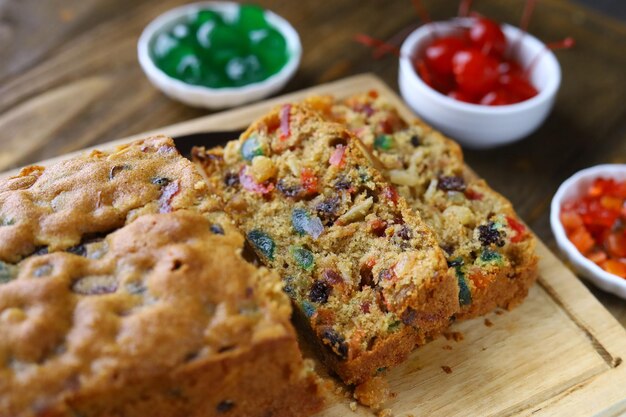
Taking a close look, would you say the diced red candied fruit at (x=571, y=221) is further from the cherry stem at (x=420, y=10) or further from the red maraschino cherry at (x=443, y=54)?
the cherry stem at (x=420, y=10)

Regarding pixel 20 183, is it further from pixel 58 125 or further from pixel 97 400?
pixel 58 125

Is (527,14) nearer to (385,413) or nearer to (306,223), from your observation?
(306,223)

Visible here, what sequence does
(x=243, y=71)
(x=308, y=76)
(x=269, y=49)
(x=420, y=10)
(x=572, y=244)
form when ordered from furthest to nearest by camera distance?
(x=420, y=10)
(x=308, y=76)
(x=269, y=49)
(x=243, y=71)
(x=572, y=244)

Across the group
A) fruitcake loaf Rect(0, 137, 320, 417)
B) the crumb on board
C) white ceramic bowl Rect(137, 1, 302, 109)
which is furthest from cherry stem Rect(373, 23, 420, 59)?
fruitcake loaf Rect(0, 137, 320, 417)

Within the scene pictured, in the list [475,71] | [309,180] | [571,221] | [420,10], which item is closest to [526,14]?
[420,10]

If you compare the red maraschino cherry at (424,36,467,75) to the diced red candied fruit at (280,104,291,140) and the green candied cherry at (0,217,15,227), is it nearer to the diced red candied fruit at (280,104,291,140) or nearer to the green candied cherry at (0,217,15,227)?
the diced red candied fruit at (280,104,291,140)
